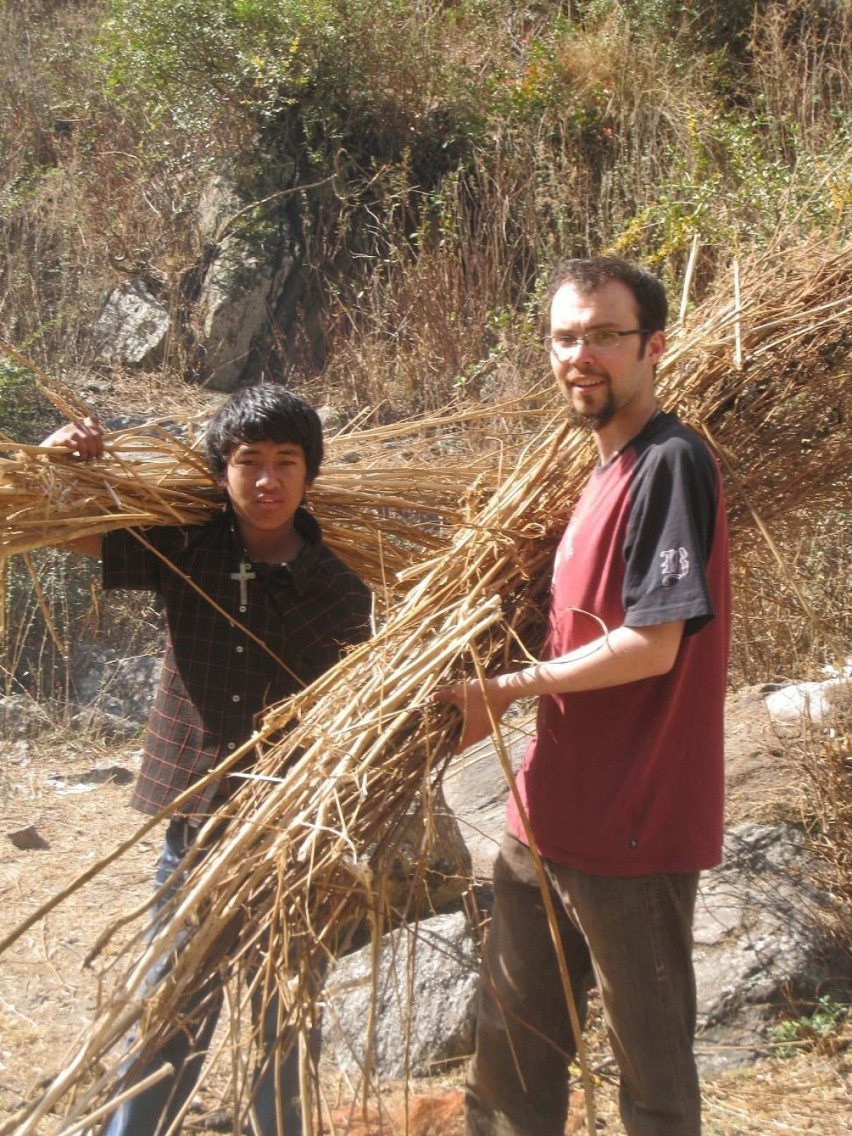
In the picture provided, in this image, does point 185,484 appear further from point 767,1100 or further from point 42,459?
point 767,1100

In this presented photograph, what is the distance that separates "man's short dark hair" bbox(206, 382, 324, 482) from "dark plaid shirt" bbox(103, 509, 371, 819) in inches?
6.7

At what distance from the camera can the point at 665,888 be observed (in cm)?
167

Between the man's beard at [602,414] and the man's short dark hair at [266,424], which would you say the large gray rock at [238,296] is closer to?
the man's short dark hair at [266,424]

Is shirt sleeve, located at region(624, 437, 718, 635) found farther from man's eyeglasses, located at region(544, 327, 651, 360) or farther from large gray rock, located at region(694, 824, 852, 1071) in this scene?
large gray rock, located at region(694, 824, 852, 1071)

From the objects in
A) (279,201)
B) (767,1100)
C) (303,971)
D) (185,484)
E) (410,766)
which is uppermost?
(279,201)

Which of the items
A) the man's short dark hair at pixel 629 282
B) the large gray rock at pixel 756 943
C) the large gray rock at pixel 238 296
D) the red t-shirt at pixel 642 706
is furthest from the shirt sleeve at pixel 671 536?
the large gray rock at pixel 238 296

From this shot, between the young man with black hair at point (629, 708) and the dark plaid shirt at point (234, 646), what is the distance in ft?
1.12

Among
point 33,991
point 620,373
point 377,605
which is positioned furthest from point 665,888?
point 33,991

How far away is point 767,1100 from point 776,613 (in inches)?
61.6

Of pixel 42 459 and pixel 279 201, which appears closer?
pixel 42 459

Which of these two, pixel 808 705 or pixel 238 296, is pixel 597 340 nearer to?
pixel 808 705

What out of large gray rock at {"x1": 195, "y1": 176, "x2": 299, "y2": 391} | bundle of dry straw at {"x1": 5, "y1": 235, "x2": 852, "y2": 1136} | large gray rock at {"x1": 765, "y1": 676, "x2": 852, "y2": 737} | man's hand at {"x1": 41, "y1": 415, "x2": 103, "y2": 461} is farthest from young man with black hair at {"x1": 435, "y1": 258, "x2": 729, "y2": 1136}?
large gray rock at {"x1": 195, "y1": 176, "x2": 299, "y2": 391}

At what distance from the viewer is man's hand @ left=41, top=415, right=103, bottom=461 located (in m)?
2.09

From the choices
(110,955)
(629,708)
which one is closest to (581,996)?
(629,708)
